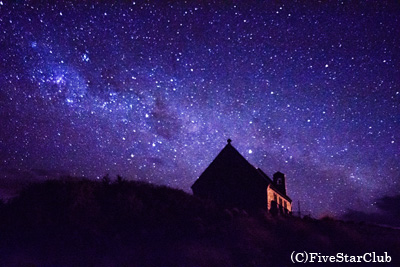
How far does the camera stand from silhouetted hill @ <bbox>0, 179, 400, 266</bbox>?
1479cm

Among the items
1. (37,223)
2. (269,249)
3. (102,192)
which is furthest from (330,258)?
A: (37,223)

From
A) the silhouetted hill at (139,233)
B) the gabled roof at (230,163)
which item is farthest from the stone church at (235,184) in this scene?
the silhouetted hill at (139,233)

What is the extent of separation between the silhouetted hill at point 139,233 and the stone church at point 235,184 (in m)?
6.25

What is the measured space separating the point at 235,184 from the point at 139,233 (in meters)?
14.7

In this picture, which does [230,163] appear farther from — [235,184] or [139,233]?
[139,233]

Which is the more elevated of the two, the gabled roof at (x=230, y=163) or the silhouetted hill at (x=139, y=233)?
the gabled roof at (x=230, y=163)

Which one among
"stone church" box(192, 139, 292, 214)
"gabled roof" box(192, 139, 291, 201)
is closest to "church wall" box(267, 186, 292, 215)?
"stone church" box(192, 139, 292, 214)

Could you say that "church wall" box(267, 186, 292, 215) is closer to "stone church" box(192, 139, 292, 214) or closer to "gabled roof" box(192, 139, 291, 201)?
"stone church" box(192, 139, 292, 214)

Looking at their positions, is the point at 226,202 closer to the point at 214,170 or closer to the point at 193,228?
the point at 214,170

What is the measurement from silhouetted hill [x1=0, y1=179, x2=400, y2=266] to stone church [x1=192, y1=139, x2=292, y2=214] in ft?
20.5

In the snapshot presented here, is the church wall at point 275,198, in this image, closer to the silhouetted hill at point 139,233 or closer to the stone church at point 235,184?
the stone church at point 235,184

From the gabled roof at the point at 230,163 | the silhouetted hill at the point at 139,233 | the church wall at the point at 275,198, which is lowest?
the silhouetted hill at the point at 139,233

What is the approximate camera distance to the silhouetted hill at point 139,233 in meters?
14.8

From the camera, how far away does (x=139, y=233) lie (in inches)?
669
